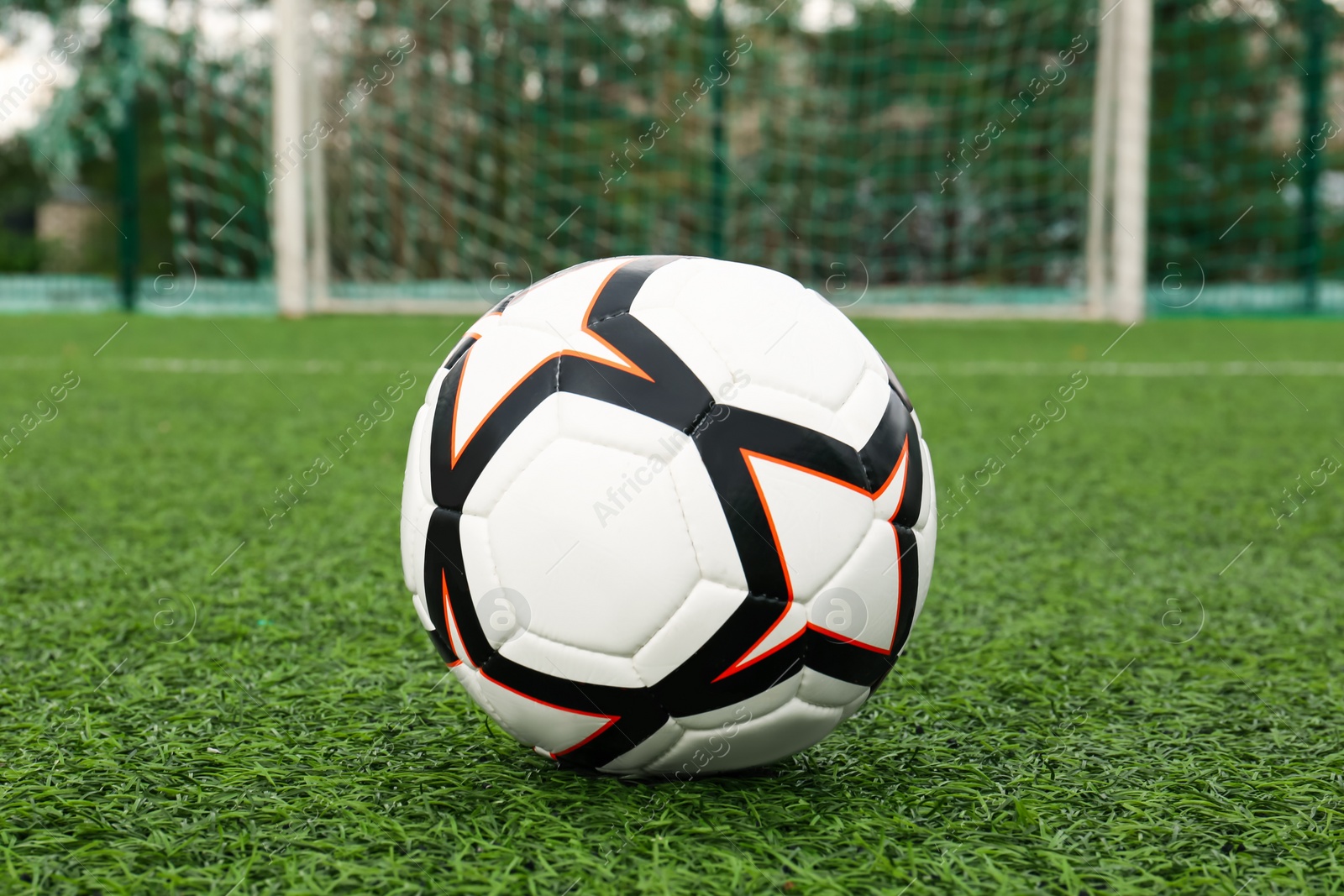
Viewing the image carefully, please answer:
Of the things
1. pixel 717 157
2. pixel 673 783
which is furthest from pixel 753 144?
pixel 673 783

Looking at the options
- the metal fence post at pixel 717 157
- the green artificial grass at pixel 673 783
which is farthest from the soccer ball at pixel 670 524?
the metal fence post at pixel 717 157

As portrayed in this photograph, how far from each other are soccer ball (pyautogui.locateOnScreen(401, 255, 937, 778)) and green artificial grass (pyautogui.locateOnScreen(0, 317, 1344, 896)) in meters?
0.12

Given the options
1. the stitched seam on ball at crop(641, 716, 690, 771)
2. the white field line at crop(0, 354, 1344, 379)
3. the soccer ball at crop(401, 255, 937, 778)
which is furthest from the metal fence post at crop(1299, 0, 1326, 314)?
the stitched seam on ball at crop(641, 716, 690, 771)

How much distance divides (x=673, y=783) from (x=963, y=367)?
18.0 feet

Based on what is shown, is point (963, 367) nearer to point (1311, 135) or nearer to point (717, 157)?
point (717, 157)

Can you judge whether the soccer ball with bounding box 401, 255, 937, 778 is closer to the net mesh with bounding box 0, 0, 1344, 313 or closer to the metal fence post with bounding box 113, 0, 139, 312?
the net mesh with bounding box 0, 0, 1344, 313

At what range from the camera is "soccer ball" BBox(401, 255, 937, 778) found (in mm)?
1414

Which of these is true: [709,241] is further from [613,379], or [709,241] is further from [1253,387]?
[613,379]

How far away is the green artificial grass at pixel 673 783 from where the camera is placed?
1.33 metres

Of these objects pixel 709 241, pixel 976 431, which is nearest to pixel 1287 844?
pixel 976 431

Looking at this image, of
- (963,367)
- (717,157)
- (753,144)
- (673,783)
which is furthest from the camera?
(753,144)

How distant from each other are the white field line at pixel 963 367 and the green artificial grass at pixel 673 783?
2.45 m

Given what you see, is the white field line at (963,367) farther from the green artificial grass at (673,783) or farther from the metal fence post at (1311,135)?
the metal fence post at (1311,135)

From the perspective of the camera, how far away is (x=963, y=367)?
265 inches
